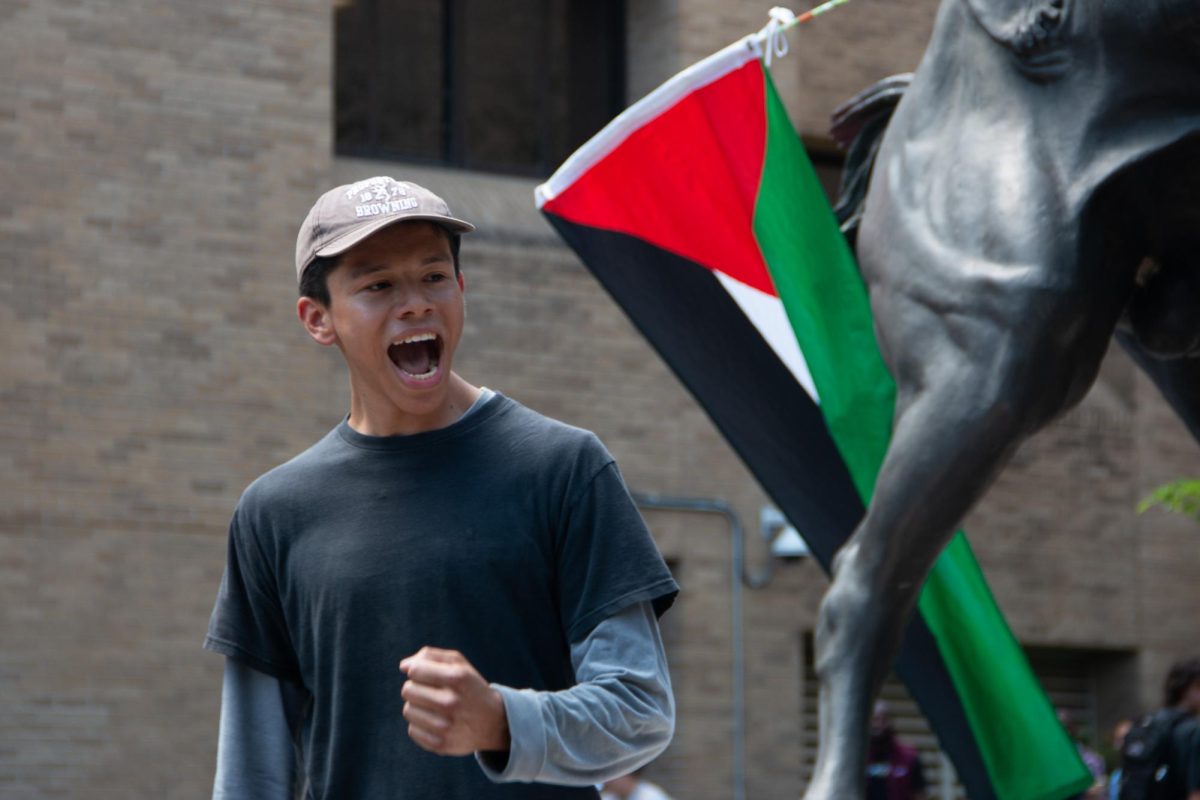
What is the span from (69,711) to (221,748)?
42.2 ft

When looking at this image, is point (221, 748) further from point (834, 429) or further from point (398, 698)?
point (834, 429)

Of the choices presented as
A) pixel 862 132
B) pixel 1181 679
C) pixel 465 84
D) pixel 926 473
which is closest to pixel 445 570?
pixel 926 473

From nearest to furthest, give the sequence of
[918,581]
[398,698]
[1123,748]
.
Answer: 1. [398,698]
2. [918,581]
3. [1123,748]

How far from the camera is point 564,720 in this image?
9.57 ft

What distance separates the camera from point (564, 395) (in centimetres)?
1823

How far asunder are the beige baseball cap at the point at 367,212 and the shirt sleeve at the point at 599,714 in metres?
0.59

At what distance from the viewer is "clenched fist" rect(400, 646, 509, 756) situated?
2.69m

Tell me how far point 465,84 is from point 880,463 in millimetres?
12106

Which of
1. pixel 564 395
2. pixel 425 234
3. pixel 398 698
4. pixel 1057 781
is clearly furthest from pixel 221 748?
pixel 564 395

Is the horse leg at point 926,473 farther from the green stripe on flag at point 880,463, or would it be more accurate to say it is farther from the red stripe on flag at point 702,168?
the red stripe on flag at point 702,168

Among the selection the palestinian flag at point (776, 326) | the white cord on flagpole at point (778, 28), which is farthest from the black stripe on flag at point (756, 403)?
the white cord on flagpole at point (778, 28)

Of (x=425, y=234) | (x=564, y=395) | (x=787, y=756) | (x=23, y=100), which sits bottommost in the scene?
(x=787, y=756)

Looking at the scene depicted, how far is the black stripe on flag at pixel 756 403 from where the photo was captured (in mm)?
6918

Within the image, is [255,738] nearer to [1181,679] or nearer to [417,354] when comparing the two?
[417,354]
